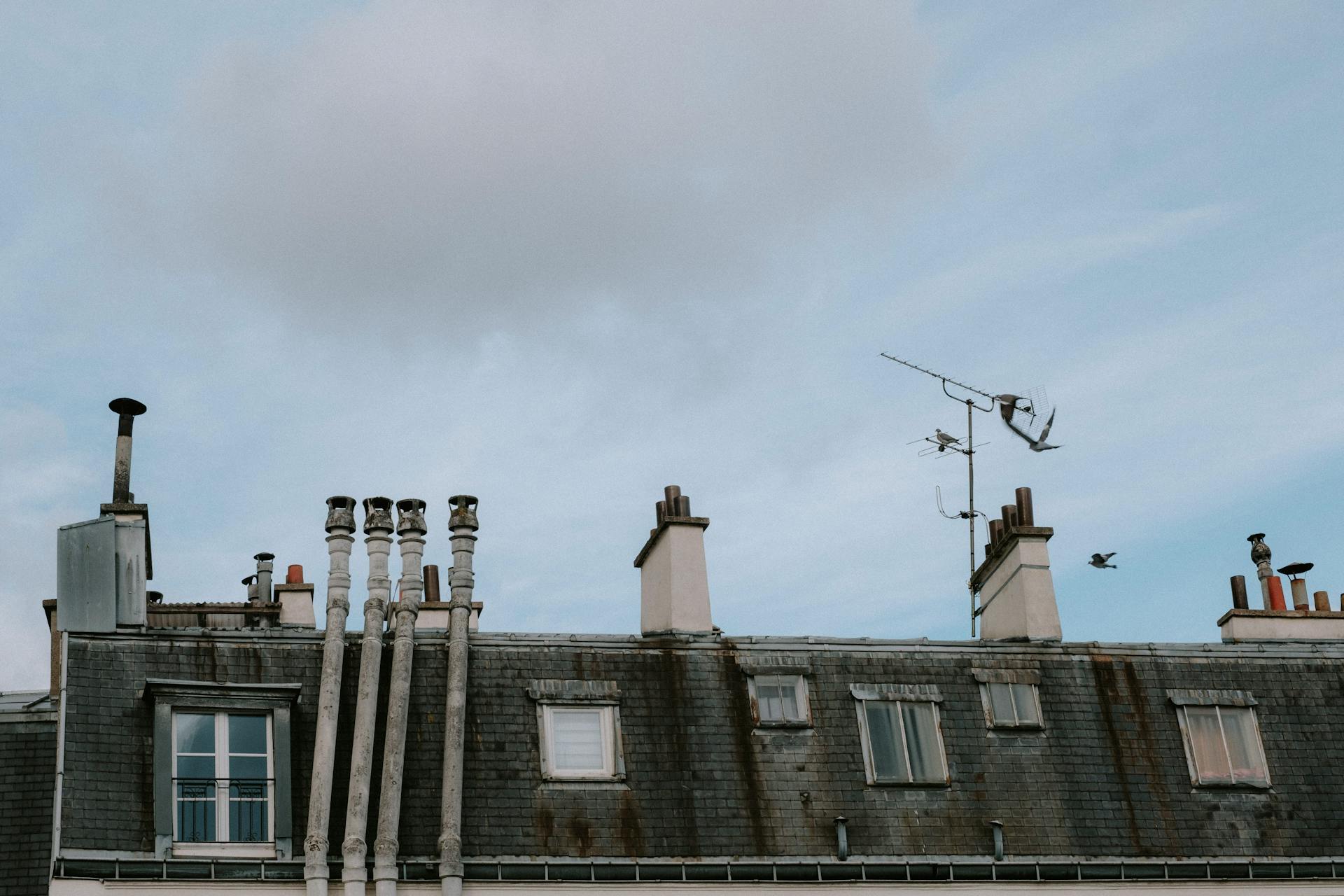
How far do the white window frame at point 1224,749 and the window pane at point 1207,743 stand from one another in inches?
0.5

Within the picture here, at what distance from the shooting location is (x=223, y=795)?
24312mm

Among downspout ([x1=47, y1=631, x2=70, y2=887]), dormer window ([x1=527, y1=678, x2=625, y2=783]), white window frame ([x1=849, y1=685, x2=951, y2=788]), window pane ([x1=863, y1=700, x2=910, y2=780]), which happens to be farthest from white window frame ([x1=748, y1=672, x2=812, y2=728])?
downspout ([x1=47, y1=631, x2=70, y2=887])

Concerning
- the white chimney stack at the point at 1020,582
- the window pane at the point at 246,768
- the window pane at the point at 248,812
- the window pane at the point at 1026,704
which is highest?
the white chimney stack at the point at 1020,582

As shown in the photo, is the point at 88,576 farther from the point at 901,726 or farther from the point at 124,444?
the point at 901,726

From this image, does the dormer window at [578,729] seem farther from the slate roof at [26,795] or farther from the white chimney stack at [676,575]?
the slate roof at [26,795]

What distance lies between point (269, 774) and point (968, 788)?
9.18 meters

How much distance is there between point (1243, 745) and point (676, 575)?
8.32 m

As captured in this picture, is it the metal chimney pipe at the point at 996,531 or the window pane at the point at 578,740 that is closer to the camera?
the window pane at the point at 578,740

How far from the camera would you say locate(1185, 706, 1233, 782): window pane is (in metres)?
27.2

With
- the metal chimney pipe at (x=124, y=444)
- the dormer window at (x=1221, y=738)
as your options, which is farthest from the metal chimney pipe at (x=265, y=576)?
the dormer window at (x=1221, y=738)

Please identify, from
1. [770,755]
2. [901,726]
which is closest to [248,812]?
[770,755]

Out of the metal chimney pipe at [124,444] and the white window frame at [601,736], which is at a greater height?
the metal chimney pipe at [124,444]

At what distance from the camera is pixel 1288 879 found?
26.1 m

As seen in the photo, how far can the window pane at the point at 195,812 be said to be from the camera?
23984mm
